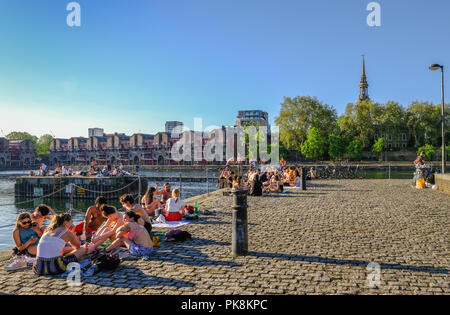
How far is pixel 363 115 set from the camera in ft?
262

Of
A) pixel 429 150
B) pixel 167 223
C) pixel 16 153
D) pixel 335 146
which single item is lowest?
pixel 167 223

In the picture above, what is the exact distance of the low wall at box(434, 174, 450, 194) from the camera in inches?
667

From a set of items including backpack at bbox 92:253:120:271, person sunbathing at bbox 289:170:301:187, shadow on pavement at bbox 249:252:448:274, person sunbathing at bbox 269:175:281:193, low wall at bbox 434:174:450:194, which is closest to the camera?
shadow on pavement at bbox 249:252:448:274

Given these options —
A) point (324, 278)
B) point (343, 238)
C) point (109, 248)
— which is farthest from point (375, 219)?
point (109, 248)

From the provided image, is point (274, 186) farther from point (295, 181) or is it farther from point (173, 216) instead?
point (173, 216)

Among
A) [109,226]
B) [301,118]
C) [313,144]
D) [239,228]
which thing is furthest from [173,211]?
[301,118]

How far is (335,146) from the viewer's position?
249 feet

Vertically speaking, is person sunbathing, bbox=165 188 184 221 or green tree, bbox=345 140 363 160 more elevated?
green tree, bbox=345 140 363 160

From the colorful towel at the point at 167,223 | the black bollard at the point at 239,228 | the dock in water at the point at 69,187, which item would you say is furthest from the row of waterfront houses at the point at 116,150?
the black bollard at the point at 239,228

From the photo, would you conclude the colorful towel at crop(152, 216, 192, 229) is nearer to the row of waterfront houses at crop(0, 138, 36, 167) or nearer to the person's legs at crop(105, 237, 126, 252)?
the person's legs at crop(105, 237, 126, 252)

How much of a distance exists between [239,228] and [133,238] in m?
2.25

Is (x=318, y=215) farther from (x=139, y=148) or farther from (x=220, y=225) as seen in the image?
(x=139, y=148)

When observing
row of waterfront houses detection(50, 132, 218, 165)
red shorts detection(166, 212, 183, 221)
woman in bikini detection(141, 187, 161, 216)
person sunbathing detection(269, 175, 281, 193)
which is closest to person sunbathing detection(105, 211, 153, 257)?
red shorts detection(166, 212, 183, 221)

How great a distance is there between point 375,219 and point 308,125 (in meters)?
70.2
